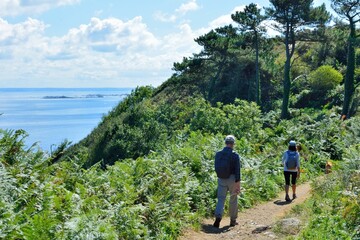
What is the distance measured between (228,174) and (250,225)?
1.21 m

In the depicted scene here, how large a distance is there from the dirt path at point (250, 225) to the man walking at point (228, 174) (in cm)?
29

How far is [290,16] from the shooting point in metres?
38.4

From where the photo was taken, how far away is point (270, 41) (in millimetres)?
44906

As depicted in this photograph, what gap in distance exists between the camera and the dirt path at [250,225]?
9.48 m

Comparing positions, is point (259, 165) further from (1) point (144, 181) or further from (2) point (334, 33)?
(2) point (334, 33)

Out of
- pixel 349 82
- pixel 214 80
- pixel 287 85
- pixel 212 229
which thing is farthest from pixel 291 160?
pixel 214 80

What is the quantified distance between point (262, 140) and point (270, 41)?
23860mm

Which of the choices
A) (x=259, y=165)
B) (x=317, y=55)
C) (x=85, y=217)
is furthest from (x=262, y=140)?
(x=317, y=55)

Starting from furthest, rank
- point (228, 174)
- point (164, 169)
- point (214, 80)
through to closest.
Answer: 1. point (214, 80)
2. point (164, 169)
3. point (228, 174)

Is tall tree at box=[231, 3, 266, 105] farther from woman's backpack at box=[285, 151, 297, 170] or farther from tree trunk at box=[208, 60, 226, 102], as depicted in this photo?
woman's backpack at box=[285, 151, 297, 170]

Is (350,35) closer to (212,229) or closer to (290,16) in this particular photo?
(290,16)

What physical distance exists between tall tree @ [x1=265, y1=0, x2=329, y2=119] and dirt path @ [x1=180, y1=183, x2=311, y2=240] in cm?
2668

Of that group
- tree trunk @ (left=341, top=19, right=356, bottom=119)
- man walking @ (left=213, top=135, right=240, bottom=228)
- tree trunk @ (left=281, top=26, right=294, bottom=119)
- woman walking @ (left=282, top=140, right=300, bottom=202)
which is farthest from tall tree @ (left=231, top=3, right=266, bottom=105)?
man walking @ (left=213, top=135, right=240, bottom=228)

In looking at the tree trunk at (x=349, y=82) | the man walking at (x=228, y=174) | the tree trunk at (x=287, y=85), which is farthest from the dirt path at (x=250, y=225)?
the tree trunk at (x=287, y=85)
